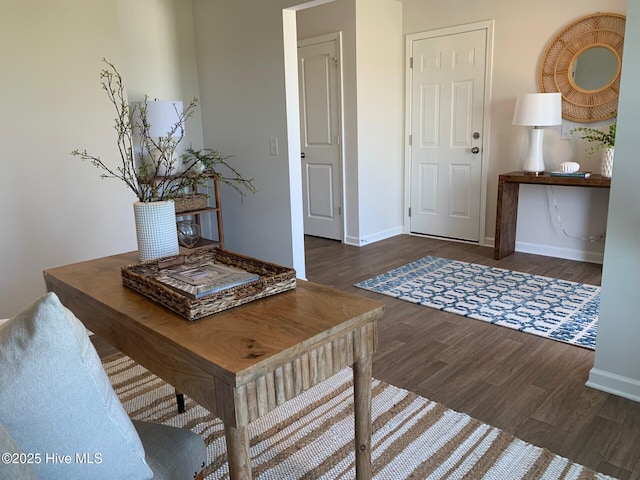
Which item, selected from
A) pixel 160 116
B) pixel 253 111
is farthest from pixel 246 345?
pixel 253 111

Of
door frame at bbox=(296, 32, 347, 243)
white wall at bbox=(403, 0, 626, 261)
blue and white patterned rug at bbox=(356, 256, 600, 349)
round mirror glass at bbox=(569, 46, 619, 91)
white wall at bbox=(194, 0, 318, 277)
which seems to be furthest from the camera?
door frame at bbox=(296, 32, 347, 243)

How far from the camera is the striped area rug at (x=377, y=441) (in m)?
1.78

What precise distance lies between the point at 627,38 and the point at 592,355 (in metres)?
1.58

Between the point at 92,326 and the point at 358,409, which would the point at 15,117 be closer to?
the point at 92,326

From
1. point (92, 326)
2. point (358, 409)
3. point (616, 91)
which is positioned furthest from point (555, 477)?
point (616, 91)

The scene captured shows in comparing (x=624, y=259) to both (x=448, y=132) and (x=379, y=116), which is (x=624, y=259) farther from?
(x=379, y=116)

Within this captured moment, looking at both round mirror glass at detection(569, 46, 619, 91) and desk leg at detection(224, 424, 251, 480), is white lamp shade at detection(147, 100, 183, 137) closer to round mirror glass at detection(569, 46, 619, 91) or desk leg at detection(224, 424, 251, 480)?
desk leg at detection(224, 424, 251, 480)

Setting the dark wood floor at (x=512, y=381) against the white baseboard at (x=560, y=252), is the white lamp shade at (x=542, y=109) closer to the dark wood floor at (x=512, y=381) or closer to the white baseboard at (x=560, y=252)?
the white baseboard at (x=560, y=252)

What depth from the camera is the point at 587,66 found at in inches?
161

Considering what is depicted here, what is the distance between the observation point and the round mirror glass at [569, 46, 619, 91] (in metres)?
3.96

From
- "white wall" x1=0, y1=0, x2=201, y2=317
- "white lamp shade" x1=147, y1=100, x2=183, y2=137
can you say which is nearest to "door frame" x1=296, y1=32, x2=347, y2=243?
"white lamp shade" x1=147, y1=100, x2=183, y2=137

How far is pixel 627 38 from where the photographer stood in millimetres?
Answer: 1989

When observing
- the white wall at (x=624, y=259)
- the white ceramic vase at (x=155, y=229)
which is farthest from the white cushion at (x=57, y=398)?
the white wall at (x=624, y=259)

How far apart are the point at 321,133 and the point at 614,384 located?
377 centimetres
